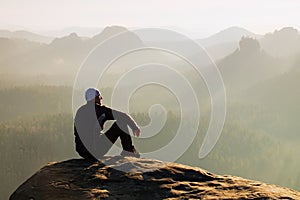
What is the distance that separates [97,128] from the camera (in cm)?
1463

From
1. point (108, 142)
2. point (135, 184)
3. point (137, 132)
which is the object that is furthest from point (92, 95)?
point (135, 184)

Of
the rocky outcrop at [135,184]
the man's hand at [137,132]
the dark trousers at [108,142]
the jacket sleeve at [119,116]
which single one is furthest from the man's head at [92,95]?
the rocky outcrop at [135,184]

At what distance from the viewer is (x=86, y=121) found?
1462cm

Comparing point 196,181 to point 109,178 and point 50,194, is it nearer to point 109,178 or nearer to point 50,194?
point 109,178

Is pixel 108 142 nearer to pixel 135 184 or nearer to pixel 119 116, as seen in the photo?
pixel 119 116

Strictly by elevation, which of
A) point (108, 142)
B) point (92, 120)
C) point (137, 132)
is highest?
point (92, 120)

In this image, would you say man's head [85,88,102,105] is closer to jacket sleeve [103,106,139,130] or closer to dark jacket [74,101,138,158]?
dark jacket [74,101,138,158]

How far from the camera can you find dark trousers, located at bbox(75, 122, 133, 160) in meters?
14.8

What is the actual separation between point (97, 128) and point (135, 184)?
3.19 m

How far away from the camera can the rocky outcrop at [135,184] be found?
38.5ft

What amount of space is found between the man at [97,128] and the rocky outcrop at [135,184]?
781 millimetres

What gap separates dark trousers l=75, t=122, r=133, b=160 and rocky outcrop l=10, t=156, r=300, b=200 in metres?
0.68

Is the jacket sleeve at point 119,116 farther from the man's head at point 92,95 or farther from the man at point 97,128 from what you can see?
the man's head at point 92,95

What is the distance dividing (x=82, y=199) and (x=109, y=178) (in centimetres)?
154
